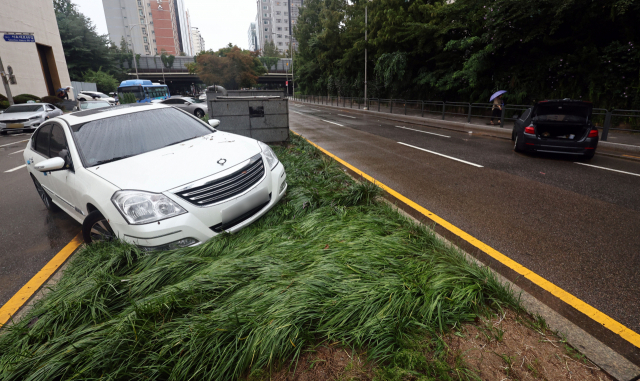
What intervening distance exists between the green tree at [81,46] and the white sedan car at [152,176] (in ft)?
202

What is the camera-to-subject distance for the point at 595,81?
43.7ft

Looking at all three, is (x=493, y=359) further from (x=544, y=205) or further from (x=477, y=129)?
(x=477, y=129)

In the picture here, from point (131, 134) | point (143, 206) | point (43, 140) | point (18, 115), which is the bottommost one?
point (18, 115)

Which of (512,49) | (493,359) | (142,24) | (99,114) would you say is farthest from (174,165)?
(142,24)

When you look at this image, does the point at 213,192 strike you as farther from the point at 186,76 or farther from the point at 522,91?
the point at 186,76

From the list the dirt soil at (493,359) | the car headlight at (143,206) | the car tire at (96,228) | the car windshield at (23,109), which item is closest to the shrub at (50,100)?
the car windshield at (23,109)

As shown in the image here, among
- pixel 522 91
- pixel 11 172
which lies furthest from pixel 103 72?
pixel 522 91

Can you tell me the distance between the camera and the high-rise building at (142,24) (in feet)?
336

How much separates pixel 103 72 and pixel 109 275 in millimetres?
66148

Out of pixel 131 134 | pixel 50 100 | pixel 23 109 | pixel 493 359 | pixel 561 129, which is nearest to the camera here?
pixel 493 359

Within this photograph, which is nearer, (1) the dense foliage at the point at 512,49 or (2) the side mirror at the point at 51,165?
(2) the side mirror at the point at 51,165

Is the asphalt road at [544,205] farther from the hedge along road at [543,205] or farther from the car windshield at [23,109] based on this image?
the car windshield at [23,109]

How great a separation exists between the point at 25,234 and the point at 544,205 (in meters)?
7.39

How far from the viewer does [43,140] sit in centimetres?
472
